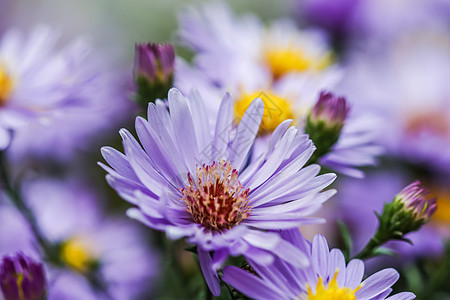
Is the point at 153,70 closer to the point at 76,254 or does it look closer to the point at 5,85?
the point at 5,85

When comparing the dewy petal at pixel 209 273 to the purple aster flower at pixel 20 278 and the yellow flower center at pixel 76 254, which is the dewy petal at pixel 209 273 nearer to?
the purple aster flower at pixel 20 278

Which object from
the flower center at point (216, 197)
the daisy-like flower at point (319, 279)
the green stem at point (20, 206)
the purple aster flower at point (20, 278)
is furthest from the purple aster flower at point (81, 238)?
the daisy-like flower at point (319, 279)

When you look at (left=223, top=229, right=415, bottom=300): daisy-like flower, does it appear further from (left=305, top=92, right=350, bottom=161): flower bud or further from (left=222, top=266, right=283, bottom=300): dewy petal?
(left=305, top=92, right=350, bottom=161): flower bud

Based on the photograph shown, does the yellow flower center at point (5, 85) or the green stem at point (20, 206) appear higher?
the yellow flower center at point (5, 85)

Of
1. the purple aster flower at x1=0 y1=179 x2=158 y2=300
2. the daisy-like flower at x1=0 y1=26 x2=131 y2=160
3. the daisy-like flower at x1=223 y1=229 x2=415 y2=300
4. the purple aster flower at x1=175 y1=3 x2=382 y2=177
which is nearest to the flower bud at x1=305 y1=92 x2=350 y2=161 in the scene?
the purple aster flower at x1=175 y1=3 x2=382 y2=177

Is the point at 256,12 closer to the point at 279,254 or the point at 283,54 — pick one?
the point at 283,54

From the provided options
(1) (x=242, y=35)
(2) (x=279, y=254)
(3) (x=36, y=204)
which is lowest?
(3) (x=36, y=204)

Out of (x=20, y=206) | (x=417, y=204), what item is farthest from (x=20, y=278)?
(x=417, y=204)

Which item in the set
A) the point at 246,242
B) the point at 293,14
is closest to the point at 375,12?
the point at 293,14
